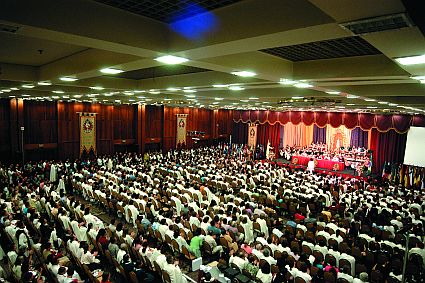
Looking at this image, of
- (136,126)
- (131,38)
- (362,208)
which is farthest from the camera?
(136,126)

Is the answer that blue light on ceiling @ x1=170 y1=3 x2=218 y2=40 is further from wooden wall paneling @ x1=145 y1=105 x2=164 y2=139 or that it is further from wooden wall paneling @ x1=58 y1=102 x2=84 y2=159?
wooden wall paneling @ x1=145 y1=105 x2=164 y2=139

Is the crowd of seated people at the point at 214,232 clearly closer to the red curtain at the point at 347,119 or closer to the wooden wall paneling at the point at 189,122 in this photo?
the red curtain at the point at 347,119

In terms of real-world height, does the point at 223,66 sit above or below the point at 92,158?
above

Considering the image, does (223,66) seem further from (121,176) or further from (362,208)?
(121,176)

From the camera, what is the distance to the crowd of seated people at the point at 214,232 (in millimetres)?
8211

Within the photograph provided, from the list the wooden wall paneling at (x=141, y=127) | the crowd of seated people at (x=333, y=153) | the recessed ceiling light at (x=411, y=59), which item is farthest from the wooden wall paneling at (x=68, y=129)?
the recessed ceiling light at (x=411, y=59)

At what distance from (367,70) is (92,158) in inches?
1025

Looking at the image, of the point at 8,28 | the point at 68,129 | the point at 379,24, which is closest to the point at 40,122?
the point at 68,129

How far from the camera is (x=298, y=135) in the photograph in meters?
34.5

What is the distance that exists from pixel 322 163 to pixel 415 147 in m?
7.83

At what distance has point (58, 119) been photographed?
81.7ft

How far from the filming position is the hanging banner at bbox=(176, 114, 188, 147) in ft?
109

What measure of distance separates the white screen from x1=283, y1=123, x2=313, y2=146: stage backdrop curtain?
11.1 meters

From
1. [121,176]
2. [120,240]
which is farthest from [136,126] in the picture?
[120,240]
